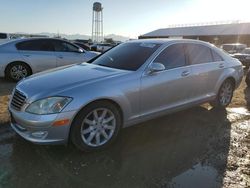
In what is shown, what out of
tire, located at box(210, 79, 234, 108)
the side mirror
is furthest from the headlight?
tire, located at box(210, 79, 234, 108)

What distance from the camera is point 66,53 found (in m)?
9.31

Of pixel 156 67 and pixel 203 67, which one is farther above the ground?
pixel 156 67

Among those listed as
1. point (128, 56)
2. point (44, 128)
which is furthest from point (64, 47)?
point (44, 128)

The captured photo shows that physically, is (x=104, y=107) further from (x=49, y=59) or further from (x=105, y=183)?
(x=49, y=59)

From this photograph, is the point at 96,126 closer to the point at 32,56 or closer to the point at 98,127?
the point at 98,127

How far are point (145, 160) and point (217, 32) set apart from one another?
187 feet

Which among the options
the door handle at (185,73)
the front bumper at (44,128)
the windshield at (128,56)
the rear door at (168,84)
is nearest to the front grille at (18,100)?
the front bumper at (44,128)

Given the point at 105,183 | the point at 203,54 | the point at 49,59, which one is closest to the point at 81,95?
the point at 105,183

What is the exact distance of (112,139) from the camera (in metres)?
4.08

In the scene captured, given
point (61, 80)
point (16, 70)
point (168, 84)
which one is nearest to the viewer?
point (61, 80)

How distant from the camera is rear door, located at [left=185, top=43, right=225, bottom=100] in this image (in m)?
5.21

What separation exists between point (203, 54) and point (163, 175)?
A: 9.92ft

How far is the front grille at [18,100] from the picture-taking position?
3.73 metres

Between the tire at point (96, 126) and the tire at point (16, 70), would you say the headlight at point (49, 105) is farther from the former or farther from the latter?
the tire at point (16, 70)
